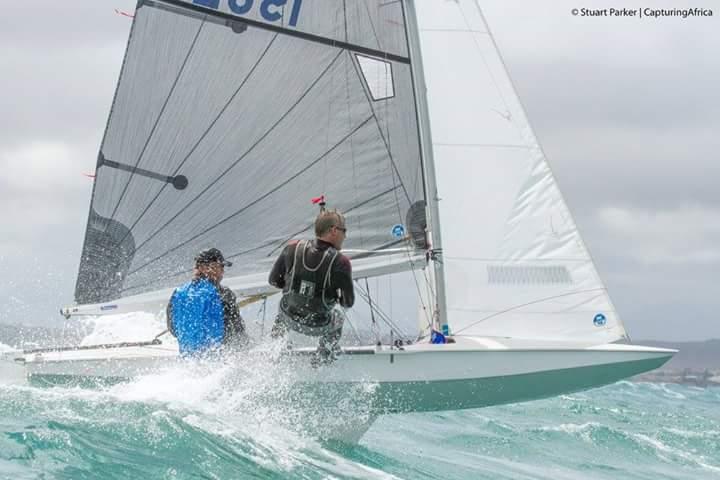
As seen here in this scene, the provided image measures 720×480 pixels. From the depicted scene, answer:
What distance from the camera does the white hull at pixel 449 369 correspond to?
674 cm

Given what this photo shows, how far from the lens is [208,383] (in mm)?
6391

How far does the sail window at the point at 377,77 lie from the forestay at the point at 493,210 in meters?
0.32

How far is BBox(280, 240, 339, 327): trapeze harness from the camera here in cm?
617

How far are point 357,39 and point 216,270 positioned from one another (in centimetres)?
286

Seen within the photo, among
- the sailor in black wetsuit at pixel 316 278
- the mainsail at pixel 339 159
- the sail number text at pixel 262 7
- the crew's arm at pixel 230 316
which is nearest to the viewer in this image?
the sailor in black wetsuit at pixel 316 278

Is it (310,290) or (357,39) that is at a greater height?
(357,39)

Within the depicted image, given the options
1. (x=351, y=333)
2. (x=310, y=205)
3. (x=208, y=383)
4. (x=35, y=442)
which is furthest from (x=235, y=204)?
(x=35, y=442)

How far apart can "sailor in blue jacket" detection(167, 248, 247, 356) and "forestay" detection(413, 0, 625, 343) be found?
2.12m

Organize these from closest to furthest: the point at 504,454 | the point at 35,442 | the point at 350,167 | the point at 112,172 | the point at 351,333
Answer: the point at 35,442, the point at 351,333, the point at 350,167, the point at 112,172, the point at 504,454

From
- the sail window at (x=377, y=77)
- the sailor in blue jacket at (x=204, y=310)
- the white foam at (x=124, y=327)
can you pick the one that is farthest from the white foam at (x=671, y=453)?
the sailor in blue jacket at (x=204, y=310)

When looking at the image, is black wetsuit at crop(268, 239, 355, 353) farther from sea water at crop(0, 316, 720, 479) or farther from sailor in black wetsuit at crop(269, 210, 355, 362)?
sea water at crop(0, 316, 720, 479)

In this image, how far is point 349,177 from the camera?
8.34 m

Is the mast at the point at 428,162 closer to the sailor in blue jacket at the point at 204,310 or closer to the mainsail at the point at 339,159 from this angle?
the mainsail at the point at 339,159

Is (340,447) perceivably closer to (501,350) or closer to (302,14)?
(501,350)
